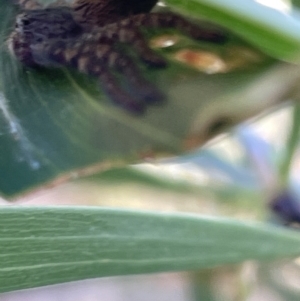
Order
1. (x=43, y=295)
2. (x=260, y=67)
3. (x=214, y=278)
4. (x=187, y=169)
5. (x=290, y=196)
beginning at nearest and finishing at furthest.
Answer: (x=260, y=67)
(x=290, y=196)
(x=214, y=278)
(x=187, y=169)
(x=43, y=295)

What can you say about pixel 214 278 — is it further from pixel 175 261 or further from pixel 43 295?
pixel 43 295

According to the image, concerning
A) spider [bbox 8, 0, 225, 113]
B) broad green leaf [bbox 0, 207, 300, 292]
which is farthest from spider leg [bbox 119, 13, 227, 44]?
broad green leaf [bbox 0, 207, 300, 292]

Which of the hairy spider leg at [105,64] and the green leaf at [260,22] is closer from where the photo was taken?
the green leaf at [260,22]

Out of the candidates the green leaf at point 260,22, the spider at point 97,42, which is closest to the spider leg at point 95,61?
the spider at point 97,42

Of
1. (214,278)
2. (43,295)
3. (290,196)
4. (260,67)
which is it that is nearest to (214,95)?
(260,67)

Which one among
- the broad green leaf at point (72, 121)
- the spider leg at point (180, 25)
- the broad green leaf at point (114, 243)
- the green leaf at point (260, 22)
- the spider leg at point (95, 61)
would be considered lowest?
the broad green leaf at point (114, 243)

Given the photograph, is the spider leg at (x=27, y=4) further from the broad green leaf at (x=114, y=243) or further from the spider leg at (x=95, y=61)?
the broad green leaf at (x=114, y=243)
